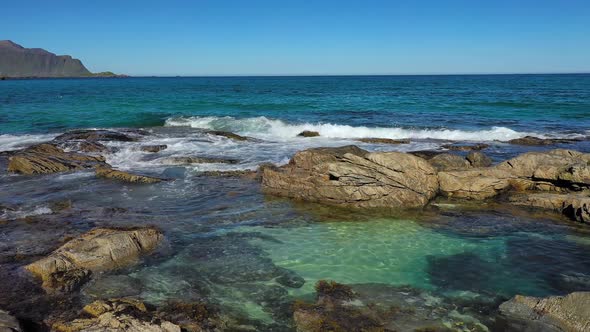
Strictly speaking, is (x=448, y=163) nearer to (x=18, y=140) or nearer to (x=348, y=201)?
(x=348, y=201)

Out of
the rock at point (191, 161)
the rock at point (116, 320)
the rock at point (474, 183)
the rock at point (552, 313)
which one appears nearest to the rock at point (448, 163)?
the rock at point (474, 183)

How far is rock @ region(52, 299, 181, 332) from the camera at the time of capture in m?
6.51

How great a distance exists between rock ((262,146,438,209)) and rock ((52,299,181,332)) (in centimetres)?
766

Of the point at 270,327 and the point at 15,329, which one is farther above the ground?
the point at 15,329

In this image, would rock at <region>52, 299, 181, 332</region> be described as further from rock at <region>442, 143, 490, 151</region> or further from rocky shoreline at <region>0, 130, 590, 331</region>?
rock at <region>442, 143, 490, 151</region>

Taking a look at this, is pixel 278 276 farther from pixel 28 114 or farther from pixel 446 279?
pixel 28 114

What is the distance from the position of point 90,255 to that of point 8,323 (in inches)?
108

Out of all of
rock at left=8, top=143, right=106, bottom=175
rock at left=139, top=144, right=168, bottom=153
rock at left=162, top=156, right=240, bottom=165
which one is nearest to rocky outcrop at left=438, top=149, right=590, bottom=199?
rock at left=162, top=156, right=240, bottom=165

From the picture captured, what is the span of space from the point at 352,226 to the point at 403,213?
196 centimetres

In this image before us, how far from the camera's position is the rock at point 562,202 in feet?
39.9

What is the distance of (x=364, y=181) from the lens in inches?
548

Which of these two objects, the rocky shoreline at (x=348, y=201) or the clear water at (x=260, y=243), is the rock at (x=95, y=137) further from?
the clear water at (x=260, y=243)

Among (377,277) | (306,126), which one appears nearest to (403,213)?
(377,277)

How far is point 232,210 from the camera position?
13.4 m
